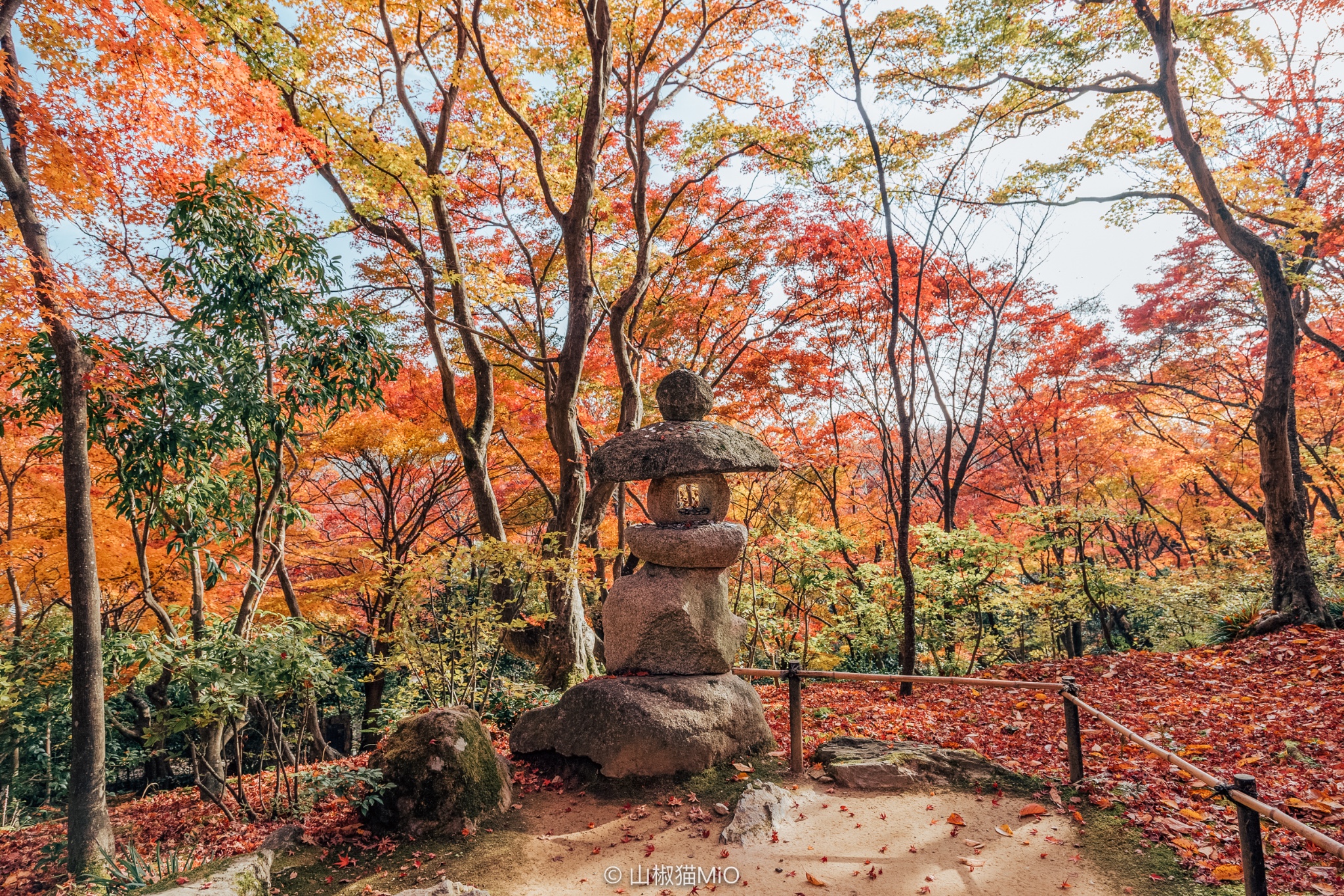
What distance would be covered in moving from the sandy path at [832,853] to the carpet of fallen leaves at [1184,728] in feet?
2.23

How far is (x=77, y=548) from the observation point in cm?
502

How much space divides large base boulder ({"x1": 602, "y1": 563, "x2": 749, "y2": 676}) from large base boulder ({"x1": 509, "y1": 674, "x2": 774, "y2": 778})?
0.48 ft

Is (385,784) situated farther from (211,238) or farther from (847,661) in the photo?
(847,661)

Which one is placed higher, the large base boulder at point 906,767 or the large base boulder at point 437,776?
the large base boulder at point 437,776

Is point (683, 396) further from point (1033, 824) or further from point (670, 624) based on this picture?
point (1033, 824)

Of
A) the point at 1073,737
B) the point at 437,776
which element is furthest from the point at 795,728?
the point at 437,776

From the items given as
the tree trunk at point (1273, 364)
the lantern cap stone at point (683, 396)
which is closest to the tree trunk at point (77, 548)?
the lantern cap stone at point (683, 396)

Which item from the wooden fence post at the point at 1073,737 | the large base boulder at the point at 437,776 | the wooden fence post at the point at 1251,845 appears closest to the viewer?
the wooden fence post at the point at 1251,845

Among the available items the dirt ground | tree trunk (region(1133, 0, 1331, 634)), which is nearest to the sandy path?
the dirt ground

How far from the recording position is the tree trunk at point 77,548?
16.2 ft

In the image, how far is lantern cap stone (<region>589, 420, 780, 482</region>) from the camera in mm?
5520

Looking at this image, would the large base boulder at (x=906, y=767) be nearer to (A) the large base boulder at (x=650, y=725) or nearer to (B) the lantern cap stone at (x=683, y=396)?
(A) the large base boulder at (x=650, y=725)

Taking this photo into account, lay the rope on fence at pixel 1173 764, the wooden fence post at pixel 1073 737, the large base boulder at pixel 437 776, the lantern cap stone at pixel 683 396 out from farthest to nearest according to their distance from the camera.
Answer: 1. the lantern cap stone at pixel 683 396
2. the wooden fence post at pixel 1073 737
3. the large base boulder at pixel 437 776
4. the rope on fence at pixel 1173 764

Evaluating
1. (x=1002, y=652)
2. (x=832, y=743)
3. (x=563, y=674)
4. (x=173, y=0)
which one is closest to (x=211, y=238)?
(x=173, y=0)
